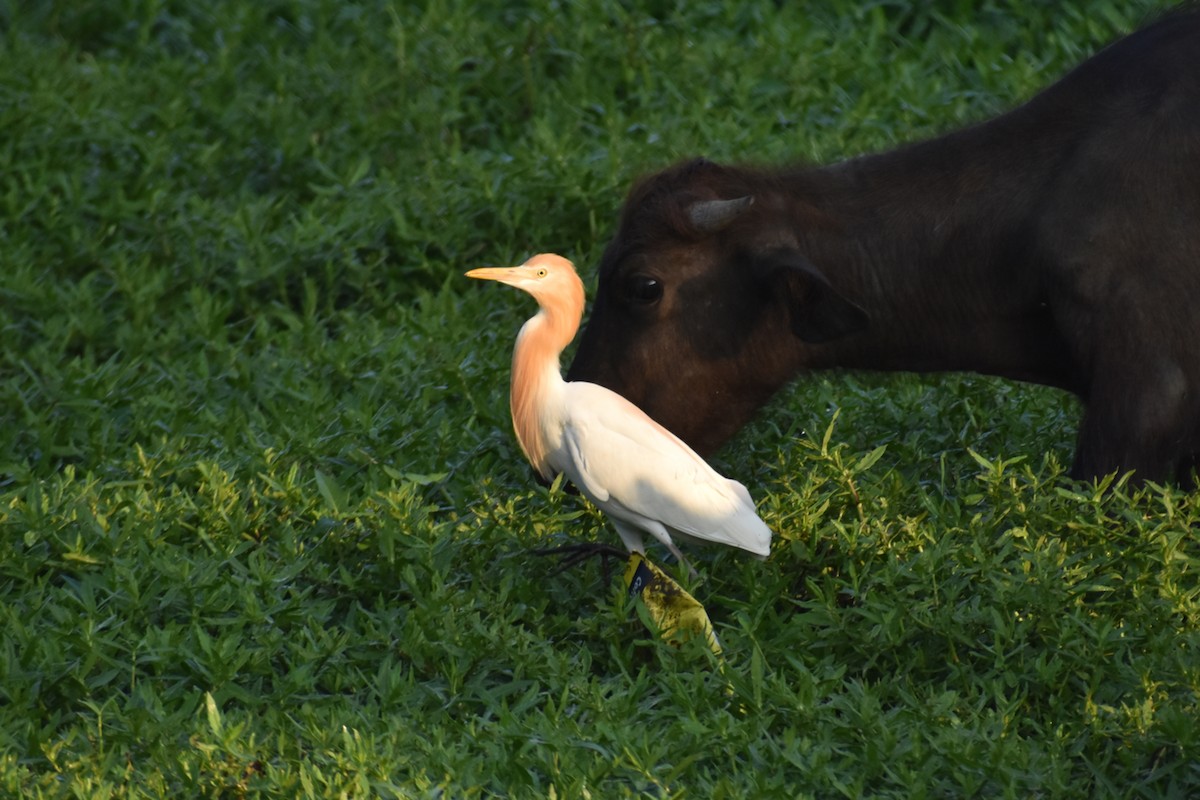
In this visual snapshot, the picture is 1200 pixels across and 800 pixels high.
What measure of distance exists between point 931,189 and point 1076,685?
5.24 ft

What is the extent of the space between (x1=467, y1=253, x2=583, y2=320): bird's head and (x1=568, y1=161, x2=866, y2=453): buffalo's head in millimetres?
218

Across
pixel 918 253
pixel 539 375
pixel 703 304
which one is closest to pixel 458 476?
pixel 539 375

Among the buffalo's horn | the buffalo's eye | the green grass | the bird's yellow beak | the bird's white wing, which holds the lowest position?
the green grass

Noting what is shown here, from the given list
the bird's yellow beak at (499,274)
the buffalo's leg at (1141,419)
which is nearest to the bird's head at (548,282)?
the bird's yellow beak at (499,274)

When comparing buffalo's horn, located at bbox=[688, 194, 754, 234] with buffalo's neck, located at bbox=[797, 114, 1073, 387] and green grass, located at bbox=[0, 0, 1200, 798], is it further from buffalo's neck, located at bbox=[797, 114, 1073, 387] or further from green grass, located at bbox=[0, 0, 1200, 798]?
green grass, located at bbox=[0, 0, 1200, 798]

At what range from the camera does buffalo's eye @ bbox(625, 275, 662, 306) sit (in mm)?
5316

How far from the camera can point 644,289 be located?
17.5 ft

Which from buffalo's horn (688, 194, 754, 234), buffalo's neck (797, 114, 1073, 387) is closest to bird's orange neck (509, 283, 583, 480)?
buffalo's horn (688, 194, 754, 234)

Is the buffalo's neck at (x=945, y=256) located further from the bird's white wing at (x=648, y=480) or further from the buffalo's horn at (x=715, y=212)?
the bird's white wing at (x=648, y=480)

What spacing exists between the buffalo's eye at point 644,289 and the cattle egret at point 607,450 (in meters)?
0.19

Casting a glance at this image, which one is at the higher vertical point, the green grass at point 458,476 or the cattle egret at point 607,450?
the cattle egret at point 607,450

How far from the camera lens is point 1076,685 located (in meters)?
4.43

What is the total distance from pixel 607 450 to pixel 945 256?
1.20 m

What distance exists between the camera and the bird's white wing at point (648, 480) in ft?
15.8
